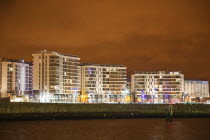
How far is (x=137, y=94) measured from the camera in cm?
19988

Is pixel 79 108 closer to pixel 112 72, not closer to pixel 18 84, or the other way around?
pixel 18 84

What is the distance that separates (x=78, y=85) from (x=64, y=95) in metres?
10.2

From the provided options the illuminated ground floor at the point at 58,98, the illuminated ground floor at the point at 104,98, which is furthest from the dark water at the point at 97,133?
the illuminated ground floor at the point at 104,98

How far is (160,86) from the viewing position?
198125mm

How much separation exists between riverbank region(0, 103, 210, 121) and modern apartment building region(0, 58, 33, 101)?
5407cm

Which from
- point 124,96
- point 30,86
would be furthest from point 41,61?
point 124,96

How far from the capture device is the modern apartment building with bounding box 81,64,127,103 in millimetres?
176375

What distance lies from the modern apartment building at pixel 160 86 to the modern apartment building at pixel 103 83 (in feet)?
53.5

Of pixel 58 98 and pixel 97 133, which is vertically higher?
pixel 58 98

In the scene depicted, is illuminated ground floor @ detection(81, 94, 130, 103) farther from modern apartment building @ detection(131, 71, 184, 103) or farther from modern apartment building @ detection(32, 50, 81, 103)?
modern apartment building @ detection(131, 71, 184, 103)

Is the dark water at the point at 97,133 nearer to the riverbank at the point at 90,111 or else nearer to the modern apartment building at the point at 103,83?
the riverbank at the point at 90,111

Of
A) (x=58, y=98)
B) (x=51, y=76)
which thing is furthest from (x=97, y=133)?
(x=58, y=98)

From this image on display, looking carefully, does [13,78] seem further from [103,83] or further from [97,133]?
[97,133]

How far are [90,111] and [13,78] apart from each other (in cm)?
6307
